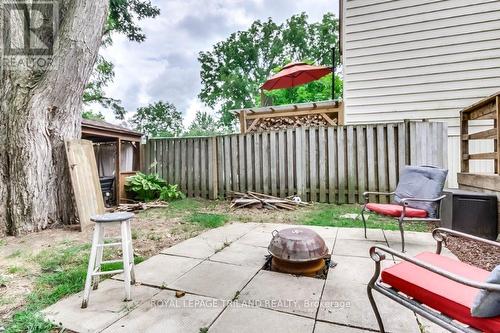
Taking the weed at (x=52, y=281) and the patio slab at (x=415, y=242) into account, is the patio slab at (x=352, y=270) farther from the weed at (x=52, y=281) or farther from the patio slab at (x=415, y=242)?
the weed at (x=52, y=281)

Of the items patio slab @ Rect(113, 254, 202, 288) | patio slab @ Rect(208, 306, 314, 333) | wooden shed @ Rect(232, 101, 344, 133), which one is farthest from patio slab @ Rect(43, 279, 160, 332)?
wooden shed @ Rect(232, 101, 344, 133)

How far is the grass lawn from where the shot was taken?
1848 mm

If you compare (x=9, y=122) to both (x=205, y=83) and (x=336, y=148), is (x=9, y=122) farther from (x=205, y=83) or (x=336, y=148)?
Result: (x=205, y=83)

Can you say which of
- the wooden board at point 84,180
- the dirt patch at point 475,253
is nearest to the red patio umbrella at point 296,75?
the wooden board at point 84,180

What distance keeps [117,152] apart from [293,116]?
4572 mm

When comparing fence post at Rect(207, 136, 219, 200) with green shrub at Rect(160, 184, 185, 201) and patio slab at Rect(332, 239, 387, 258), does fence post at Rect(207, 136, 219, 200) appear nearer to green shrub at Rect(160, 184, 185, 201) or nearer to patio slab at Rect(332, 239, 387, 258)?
green shrub at Rect(160, 184, 185, 201)

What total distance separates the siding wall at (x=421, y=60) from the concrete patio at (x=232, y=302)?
4.32 m

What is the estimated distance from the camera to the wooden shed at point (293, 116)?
6406mm

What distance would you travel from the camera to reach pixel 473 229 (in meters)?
3.21

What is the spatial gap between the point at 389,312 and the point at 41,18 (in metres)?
5.93

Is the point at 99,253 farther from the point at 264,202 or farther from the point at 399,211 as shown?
the point at 264,202

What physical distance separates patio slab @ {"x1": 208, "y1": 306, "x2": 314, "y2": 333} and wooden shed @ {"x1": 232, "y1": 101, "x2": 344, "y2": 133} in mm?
5475

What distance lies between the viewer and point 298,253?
2.17 meters

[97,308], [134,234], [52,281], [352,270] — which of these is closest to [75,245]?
[134,234]
